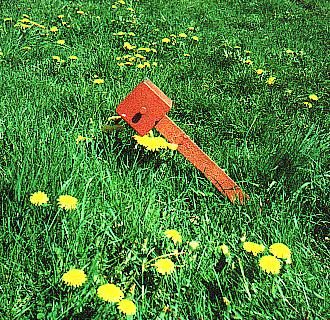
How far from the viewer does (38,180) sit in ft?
6.64

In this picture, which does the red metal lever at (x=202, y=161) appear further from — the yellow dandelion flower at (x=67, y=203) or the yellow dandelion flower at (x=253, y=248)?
the yellow dandelion flower at (x=67, y=203)

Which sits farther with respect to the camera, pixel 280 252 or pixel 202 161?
pixel 202 161

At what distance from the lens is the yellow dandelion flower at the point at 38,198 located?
6.05ft

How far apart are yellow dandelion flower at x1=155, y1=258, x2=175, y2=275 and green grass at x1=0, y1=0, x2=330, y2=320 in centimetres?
6

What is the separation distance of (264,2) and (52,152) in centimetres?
619

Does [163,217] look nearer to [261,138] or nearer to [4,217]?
[4,217]

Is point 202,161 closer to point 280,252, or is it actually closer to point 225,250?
point 225,250

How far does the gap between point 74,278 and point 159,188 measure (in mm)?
923

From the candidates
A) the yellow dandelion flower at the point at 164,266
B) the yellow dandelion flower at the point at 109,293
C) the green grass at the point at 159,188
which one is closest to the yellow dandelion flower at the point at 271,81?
the green grass at the point at 159,188

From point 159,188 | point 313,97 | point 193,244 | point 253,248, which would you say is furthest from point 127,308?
point 313,97

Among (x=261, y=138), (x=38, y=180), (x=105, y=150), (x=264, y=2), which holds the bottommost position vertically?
(x=264, y=2)

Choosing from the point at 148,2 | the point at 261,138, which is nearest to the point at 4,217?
the point at 261,138

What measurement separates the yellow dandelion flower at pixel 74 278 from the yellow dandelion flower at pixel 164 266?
287 mm

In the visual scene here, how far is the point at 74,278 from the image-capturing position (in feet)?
5.16
